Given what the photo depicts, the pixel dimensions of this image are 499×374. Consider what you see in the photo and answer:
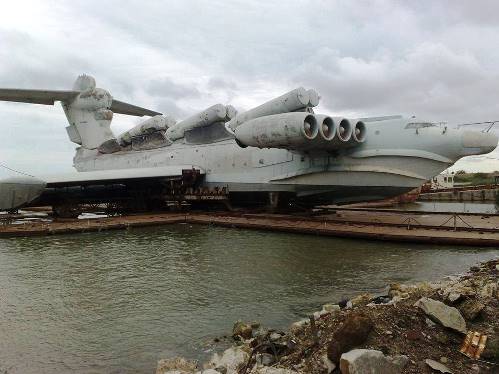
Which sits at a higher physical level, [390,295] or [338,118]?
[338,118]

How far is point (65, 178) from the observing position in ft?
65.2

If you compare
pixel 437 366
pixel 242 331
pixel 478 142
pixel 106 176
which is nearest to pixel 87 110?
pixel 106 176

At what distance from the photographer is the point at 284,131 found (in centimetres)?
1554

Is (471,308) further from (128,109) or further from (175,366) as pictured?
(128,109)

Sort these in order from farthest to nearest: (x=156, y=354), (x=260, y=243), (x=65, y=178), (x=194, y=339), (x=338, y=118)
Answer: (x=65, y=178) < (x=338, y=118) < (x=260, y=243) < (x=194, y=339) < (x=156, y=354)

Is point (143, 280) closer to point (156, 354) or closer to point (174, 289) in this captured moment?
point (174, 289)

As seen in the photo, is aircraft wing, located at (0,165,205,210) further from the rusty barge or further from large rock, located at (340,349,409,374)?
large rock, located at (340,349,409,374)

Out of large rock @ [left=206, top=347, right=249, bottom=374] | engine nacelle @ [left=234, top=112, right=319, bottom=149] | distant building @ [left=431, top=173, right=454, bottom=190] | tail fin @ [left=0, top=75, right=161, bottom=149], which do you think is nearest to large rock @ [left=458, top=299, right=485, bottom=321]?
large rock @ [left=206, top=347, right=249, bottom=374]

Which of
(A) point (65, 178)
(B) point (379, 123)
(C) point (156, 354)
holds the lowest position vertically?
(C) point (156, 354)

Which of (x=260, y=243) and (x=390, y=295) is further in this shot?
(x=260, y=243)

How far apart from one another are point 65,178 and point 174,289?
1299 cm

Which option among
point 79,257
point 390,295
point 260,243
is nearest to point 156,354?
point 390,295

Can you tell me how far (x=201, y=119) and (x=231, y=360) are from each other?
57.7 ft

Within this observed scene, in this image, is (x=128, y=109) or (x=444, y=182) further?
(x=444, y=182)
